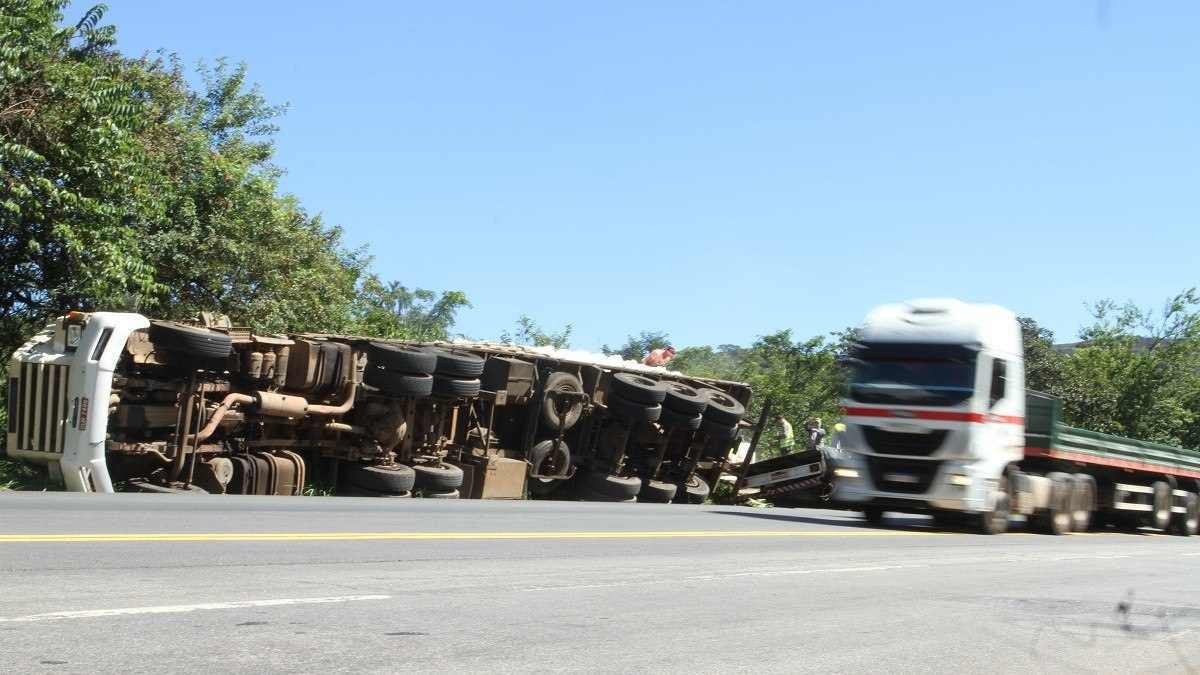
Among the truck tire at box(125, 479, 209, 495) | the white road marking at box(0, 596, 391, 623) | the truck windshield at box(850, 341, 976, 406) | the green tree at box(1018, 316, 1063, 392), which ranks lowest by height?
the truck tire at box(125, 479, 209, 495)

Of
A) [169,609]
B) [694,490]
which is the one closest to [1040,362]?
[694,490]

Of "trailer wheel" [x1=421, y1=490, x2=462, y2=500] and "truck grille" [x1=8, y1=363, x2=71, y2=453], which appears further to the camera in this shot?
"trailer wheel" [x1=421, y1=490, x2=462, y2=500]

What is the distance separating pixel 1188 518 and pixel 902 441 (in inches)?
484

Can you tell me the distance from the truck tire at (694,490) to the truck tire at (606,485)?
248cm

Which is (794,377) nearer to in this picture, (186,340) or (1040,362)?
(1040,362)

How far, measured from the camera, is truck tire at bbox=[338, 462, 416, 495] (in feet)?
61.6

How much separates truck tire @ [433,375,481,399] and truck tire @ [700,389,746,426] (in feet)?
19.7

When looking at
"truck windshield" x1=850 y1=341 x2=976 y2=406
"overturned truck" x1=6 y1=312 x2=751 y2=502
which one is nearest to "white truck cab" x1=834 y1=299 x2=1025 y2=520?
"truck windshield" x1=850 y1=341 x2=976 y2=406

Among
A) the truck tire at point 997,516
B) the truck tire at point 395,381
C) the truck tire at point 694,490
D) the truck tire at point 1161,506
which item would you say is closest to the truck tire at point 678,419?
the truck tire at point 694,490

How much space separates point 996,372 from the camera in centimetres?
1920

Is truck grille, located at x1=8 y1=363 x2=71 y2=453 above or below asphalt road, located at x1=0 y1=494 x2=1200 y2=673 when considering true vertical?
above

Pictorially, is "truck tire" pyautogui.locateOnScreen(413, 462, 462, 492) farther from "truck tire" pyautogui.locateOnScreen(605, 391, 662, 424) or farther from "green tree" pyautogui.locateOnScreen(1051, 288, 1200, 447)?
"green tree" pyautogui.locateOnScreen(1051, 288, 1200, 447)

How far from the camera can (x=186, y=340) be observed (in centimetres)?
1587

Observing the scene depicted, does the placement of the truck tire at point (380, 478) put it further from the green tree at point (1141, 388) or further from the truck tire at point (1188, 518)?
the green tree at point (1141, 388)
